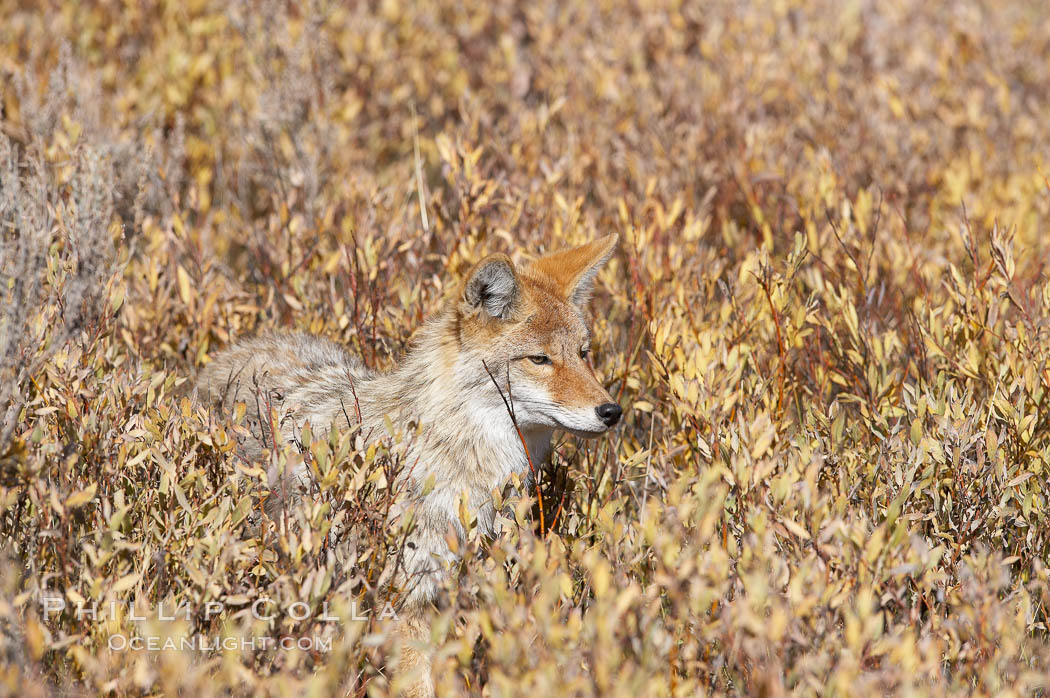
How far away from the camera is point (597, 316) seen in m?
5.03

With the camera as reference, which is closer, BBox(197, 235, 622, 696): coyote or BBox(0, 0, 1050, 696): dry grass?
BBox(0, 0, 1050, 696): dry grass

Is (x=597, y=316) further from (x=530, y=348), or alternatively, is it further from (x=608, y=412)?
(x=608, y=412)

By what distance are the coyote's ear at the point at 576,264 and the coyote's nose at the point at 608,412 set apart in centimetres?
69

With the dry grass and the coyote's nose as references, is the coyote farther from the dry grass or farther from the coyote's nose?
the dry grass

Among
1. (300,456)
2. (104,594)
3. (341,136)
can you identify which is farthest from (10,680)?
(341,136)

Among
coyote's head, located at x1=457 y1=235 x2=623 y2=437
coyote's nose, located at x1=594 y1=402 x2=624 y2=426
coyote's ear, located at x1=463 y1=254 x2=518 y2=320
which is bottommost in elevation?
coyote's nose, located at x1=594 y1=402 x2=624 y2=426

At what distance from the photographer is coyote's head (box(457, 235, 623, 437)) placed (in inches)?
141

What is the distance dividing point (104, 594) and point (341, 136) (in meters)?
4.67

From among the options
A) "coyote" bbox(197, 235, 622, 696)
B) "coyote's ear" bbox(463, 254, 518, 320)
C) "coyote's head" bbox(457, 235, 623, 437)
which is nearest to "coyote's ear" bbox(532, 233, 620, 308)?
"coyote" bbox(197, 235, 622, 696)

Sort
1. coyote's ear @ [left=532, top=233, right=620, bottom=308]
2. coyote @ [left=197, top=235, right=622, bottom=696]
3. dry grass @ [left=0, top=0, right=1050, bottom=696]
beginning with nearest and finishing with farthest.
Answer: dry grass @ [left=0, top=0, right=1050, bottom=696], coyote @ [left=197, top=235, right=622, bottom=696], coyote's ear @ [left=532, top=233, right=620, bottom=308]

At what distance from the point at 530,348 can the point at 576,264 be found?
561 mm

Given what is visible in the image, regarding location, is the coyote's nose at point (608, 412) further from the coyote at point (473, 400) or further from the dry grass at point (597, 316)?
the dry grass at point (597, 316)

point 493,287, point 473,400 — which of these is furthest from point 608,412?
point 493,287

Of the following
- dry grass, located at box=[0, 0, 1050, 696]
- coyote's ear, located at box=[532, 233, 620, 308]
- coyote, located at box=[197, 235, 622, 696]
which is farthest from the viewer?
coyote's ear, located at box=[532, 233, 620, 308]
